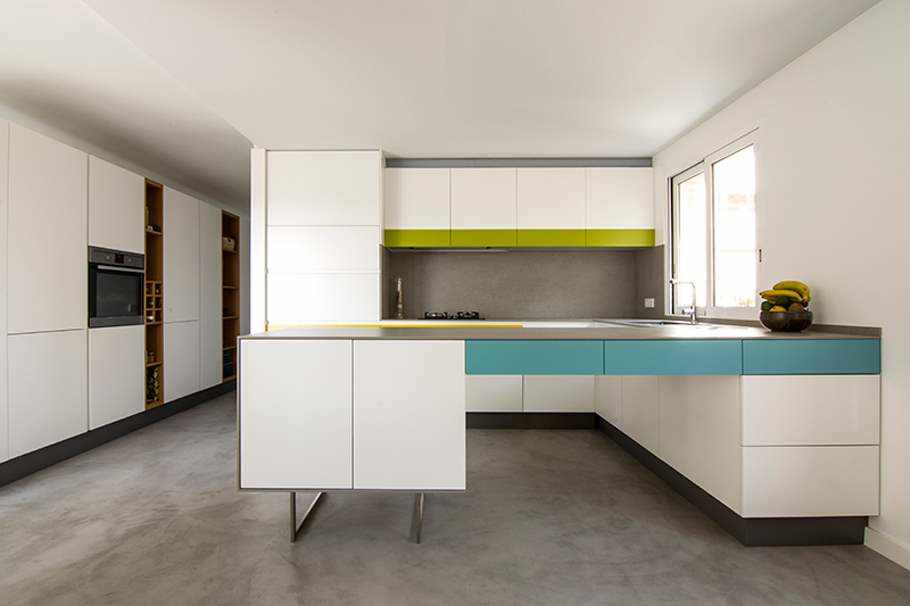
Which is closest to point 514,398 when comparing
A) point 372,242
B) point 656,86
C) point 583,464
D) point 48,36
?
point 583,464

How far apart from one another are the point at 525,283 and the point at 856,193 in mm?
2939

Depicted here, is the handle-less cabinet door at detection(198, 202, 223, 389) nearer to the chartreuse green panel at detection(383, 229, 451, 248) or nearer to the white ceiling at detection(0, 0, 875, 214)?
the white ceiling at detection(0, 0, 875, 214)

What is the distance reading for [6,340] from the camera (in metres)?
3.02

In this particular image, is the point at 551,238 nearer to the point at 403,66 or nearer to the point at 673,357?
the point at 403,66

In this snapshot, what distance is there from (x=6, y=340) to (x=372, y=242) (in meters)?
2.58

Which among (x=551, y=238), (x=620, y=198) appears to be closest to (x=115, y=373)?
(x=551, y=238)

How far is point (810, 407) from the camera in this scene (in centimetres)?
212

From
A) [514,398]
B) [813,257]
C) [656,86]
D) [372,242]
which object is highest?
[656,86]

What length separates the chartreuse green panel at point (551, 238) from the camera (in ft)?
14.7

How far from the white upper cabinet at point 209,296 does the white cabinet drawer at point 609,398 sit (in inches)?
177

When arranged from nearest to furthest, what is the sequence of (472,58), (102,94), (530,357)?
(530,357) → (472,58) → (102,94)

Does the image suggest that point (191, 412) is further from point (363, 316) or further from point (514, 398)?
point (514, 398)

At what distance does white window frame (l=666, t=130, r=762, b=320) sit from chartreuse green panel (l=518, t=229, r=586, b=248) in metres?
0.80

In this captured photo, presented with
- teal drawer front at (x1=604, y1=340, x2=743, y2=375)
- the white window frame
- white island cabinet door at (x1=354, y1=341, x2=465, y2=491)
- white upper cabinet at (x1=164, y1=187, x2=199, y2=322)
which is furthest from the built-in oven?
the white window frame
